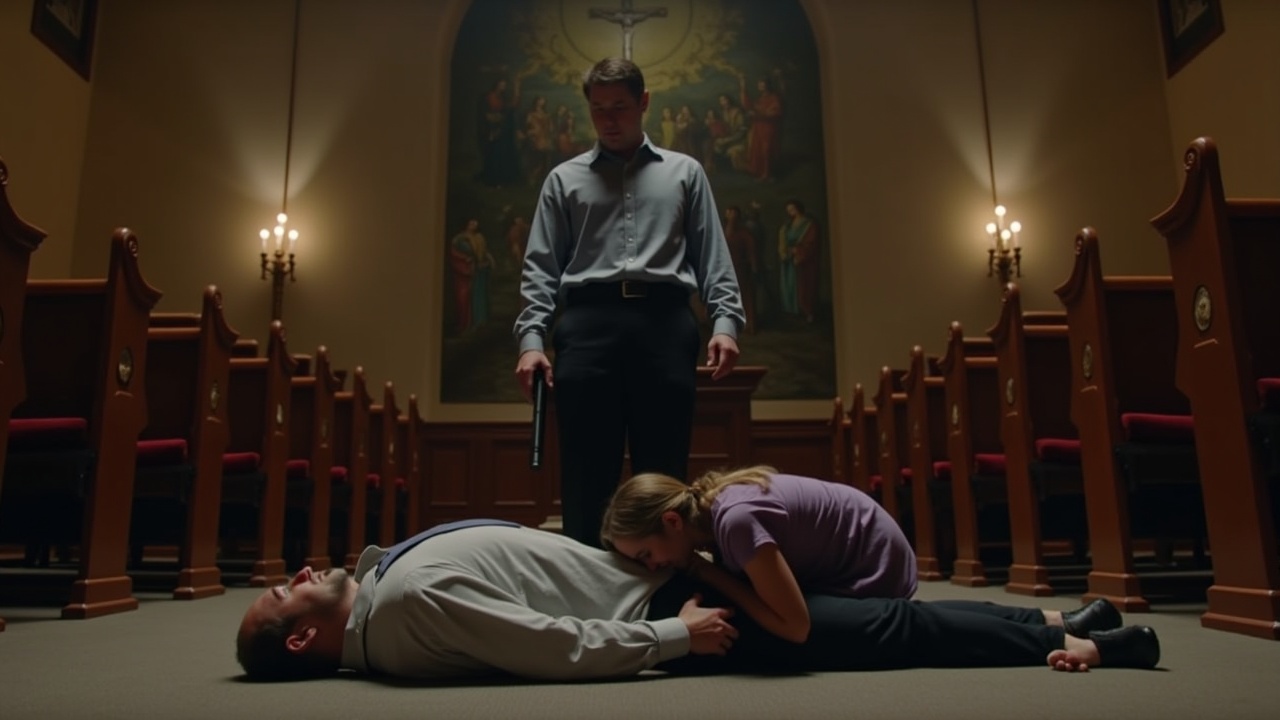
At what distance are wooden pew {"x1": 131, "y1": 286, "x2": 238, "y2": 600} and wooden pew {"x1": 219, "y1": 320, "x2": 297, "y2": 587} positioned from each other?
0.41m

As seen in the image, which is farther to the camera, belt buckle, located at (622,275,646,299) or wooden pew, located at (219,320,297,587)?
wooden pew, located at (219,320,297,587)

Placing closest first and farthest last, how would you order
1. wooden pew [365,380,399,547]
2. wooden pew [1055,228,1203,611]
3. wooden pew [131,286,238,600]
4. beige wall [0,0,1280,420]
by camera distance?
wooden pew [1055,228,1203,611] → wooden pew [131,286,238,600] → wooden pew [365,380,399,547] → beige wall [0,0,1280,420]

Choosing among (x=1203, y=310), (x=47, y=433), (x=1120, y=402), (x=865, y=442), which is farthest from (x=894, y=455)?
(x=47, y=433)

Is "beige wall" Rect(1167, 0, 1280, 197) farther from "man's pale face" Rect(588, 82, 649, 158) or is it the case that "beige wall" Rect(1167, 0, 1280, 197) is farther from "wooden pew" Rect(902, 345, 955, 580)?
"man's pale face" Rect(588, 82, 649, 158)

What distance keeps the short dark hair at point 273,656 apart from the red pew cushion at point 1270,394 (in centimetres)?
234

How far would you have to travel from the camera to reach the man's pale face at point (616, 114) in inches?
95.7

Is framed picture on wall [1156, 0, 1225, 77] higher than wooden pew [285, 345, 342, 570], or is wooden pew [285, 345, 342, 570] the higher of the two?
framed picture on wall [1156, 0, 1225, 77]

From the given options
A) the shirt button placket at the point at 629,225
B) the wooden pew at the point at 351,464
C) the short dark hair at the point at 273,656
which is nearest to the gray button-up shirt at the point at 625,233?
the shirt button placket at the point at 629,225

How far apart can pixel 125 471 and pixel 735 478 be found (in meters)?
2.55

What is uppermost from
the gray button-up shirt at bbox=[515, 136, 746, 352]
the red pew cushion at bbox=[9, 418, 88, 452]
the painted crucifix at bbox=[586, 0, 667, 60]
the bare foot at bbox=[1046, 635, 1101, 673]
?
the painted crucifix at bbox=[586, 0, 667, 60]

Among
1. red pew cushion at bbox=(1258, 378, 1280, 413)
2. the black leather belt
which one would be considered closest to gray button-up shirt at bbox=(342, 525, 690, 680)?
the black leather belt

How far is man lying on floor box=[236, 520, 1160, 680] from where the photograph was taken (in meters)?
1.83

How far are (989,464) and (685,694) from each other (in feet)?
10.4

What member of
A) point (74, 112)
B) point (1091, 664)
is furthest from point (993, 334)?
point (74, 112)
